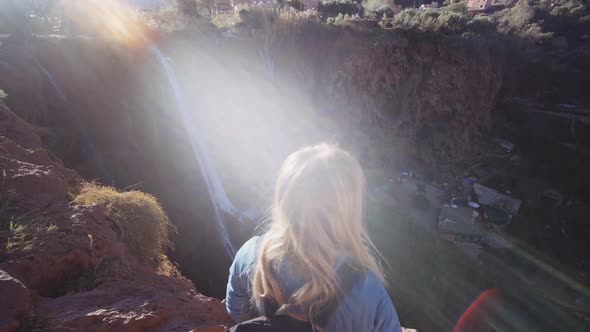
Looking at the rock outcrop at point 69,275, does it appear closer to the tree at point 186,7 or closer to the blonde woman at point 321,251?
the blonde woman at point 321,251

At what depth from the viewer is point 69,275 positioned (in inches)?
121

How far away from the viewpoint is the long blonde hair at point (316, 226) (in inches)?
49.1

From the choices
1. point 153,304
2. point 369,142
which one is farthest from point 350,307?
point 369,142

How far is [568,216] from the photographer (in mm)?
13945

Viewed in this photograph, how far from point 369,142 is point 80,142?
1360 cm

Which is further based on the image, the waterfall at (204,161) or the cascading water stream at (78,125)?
the waterfall at (204,161)

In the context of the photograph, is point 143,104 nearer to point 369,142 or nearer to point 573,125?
point 369,142

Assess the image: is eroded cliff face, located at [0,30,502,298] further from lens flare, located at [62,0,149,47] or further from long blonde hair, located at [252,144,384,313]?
long blonde hair, located at [252,144,384,313]

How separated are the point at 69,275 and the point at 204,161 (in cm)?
737

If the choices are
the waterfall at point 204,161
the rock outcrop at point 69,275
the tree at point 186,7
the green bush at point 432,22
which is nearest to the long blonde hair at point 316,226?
the rock outcrop at point 69,275

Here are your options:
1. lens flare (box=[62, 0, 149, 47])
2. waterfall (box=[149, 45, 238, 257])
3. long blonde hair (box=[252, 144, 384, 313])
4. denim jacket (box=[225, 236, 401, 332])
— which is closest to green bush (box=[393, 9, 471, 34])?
waterfall (box=[149, 45, 238, 257])

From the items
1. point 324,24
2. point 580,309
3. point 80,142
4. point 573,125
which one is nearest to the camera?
point 80,142

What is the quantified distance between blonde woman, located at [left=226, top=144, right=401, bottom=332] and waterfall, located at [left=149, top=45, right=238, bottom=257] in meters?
7.81

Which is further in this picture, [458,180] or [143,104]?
[458,180]
